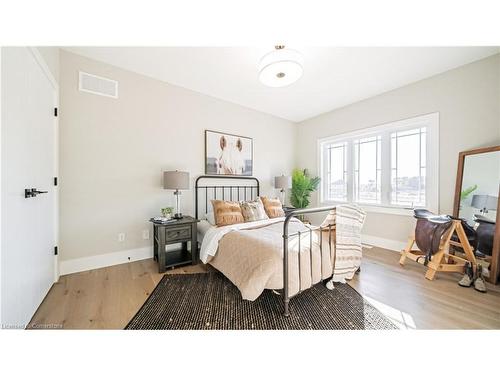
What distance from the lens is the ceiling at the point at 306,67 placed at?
2.08 meters

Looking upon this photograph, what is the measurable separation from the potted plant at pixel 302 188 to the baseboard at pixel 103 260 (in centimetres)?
292

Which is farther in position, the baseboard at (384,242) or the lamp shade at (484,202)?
the baseboard at (384,242)

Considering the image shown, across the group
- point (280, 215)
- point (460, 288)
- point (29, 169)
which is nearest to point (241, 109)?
point (280, 215)

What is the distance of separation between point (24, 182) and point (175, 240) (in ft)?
4.69

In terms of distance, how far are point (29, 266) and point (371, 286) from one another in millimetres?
3081

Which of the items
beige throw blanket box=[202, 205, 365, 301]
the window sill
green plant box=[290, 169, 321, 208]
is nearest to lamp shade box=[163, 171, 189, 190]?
beige throw blanket box=[202, 205, 365, 301]

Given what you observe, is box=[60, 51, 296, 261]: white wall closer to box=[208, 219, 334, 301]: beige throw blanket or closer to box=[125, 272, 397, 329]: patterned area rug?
box=[125, 272, 397, 329]: patterned area rug

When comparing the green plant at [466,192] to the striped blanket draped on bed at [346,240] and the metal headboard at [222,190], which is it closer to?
the striped blanket draped on bed at [346,240]

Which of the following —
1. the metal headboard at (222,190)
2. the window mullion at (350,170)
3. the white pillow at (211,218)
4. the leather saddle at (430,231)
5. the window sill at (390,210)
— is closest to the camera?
the leather saddle at (430,231)


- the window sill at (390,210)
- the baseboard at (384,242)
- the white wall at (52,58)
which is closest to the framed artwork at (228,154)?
the white wall at (52,58)

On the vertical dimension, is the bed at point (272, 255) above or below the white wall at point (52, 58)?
below

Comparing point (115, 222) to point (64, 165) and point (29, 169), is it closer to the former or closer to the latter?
point (64, 165)

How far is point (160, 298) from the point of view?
67.6 inches

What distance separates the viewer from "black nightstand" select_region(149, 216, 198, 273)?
88.6 inches
